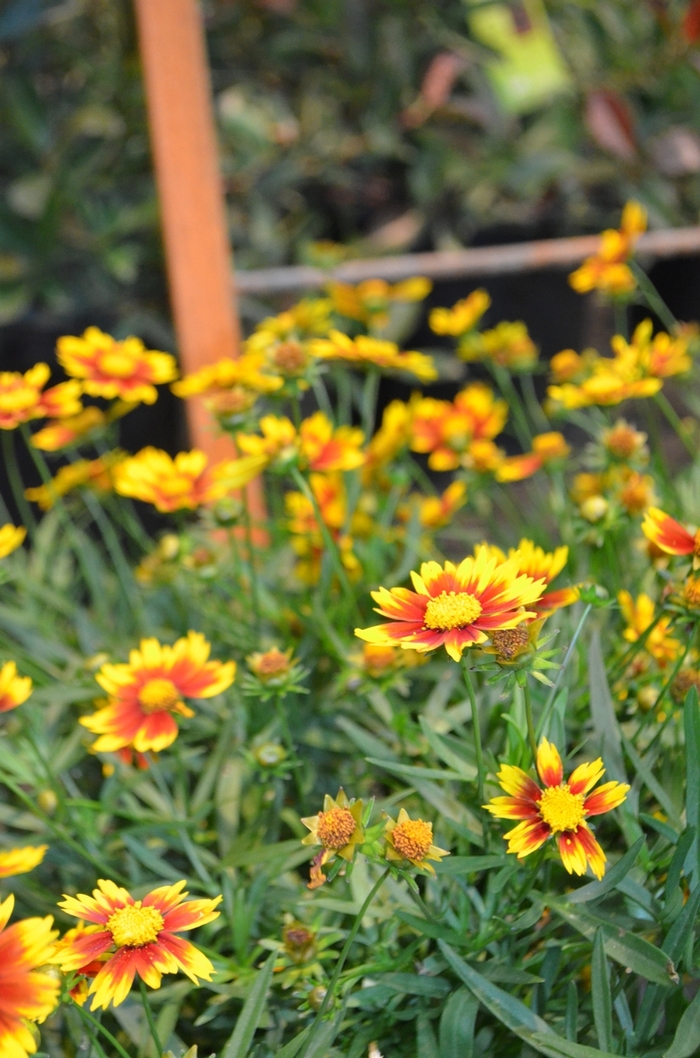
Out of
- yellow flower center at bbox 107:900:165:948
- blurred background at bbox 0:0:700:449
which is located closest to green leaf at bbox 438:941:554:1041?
yellow flower center at bbox 107:900:165:948

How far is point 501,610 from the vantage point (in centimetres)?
31

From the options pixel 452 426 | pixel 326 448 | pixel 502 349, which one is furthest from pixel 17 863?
pixel 502 349

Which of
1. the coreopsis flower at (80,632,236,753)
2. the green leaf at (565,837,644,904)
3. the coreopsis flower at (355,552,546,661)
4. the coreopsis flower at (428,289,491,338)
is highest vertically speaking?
the coreopsis flower at (355,552,546,661)

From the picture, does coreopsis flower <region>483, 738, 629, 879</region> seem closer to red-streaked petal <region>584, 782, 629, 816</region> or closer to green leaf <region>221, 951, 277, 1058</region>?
red-streaked petal <region>584, 782, 629, 816</region>

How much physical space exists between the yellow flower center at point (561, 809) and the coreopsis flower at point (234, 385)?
27 centimetres

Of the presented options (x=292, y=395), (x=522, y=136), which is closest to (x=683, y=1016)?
(x=292, y=395)

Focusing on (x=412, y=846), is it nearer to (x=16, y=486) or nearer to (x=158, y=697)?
(x=158, y=697)

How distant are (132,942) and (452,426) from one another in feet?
1.34

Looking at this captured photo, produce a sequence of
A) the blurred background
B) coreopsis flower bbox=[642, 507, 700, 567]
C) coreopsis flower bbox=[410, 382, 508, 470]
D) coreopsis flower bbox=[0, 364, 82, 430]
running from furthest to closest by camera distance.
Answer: the blurred background, coreopsis flower bbox=[410, 382, 508, 470], coreopsis flower bbox=[0, 364, 82, 430], coreopsis flower bbox=[642, 507, 700, 567]

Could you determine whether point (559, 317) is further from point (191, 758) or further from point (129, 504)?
point (191, 758)

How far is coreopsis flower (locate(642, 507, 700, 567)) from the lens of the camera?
1.24ft

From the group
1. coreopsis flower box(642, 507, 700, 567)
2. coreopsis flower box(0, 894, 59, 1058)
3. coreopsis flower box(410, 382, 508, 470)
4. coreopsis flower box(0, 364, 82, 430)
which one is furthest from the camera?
coreopsis flower box(410, 382, 508, 470)

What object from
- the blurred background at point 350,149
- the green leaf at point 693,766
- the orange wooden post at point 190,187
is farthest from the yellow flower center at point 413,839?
the blurred background at point 350,149

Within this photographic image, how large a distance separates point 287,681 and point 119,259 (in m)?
0.68
